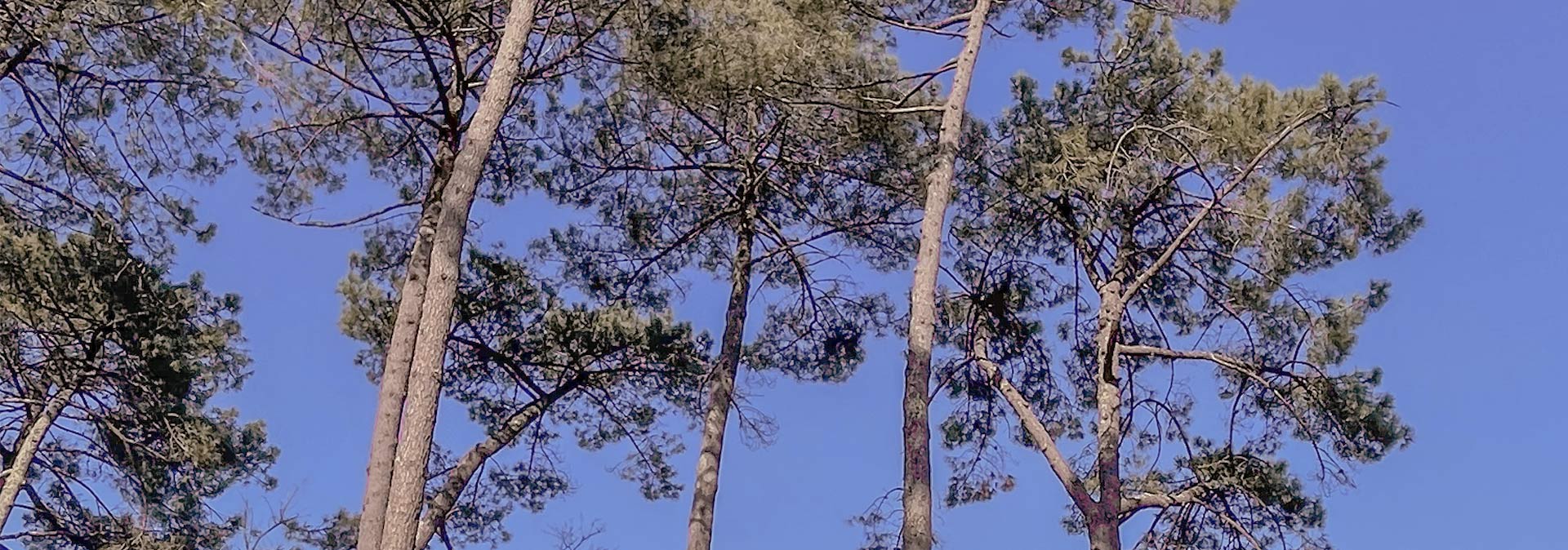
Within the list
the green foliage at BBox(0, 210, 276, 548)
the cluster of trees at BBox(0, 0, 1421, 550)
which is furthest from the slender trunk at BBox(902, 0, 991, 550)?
the green foliage at BBox(0, 210, 276, 548)

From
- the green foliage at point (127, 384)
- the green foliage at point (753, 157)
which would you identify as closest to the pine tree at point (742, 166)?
the green foliage at point (753, 157)

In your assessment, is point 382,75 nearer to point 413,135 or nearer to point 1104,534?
point 413,135

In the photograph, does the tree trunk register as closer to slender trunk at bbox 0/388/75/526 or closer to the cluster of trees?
the cluster of trees

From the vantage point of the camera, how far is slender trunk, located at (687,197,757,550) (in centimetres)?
866

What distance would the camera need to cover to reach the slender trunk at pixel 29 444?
978 cm

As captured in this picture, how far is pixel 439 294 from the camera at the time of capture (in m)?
6.22

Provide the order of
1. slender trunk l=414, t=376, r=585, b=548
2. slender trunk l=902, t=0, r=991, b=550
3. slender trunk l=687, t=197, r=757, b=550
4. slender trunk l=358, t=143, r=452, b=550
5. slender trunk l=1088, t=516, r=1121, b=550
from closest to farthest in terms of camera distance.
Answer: slender trunk l=358, t=143, r=452, b=550 < slender trunk l=902, t=0, r=991, b=550 < slender trunk l=1088, t=516, r=1121, b=550 < slender trunk l=687, t=197, r=757, b=550 < slender trunk l=414, t=376, r=585, b=548

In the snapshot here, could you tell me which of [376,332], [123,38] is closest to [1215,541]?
[376,332]

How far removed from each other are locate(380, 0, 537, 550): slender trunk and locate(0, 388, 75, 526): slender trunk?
5195mm

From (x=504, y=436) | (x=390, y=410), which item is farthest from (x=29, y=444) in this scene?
(x=390, y=410)

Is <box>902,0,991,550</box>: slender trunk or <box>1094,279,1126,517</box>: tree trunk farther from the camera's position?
<box>1094,279,1126,517</box>: tree trunk

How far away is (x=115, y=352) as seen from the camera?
10.2 m

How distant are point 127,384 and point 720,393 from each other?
5074 mm

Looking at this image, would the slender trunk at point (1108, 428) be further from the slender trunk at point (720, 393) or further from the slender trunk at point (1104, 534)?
the slender trunk at point (720, 393)
